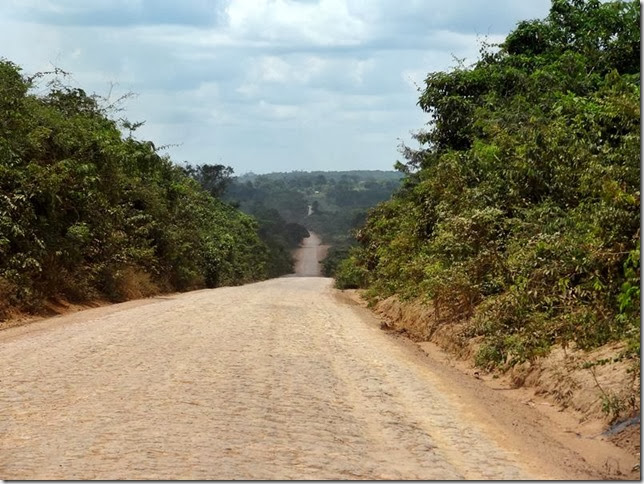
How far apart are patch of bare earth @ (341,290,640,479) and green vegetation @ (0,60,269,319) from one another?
11.1 m

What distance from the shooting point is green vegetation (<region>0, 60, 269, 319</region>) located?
19781mm

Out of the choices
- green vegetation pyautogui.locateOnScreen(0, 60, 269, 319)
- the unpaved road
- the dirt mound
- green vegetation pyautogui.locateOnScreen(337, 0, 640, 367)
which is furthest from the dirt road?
the dirt mound

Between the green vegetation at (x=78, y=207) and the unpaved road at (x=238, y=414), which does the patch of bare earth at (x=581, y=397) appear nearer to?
the unpaved road at (x=238, y=414)

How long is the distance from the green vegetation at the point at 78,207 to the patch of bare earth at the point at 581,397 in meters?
11.1

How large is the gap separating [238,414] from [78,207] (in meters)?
16.0

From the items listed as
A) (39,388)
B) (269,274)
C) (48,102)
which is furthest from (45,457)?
(269,274)

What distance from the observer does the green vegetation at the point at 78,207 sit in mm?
19781

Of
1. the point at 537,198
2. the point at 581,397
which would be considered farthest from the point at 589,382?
the point at 537,198

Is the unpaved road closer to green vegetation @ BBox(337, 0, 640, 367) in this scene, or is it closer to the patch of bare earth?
the patch of bare earth

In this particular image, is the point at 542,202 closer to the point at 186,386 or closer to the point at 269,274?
the point at 186,386

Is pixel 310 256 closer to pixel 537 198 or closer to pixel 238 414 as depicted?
pixel 537 198

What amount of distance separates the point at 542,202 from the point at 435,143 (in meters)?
12.8

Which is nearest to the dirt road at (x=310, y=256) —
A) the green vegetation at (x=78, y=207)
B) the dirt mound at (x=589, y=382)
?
the green vegetation at (x=78, y=207)

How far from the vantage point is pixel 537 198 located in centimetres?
1664
